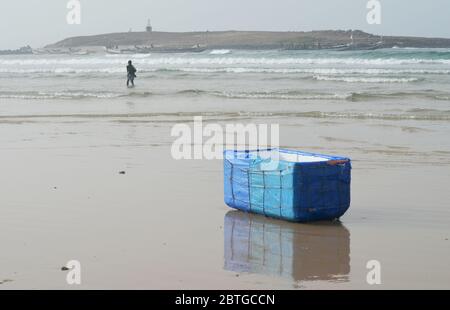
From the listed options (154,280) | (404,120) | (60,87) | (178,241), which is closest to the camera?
(154,280)

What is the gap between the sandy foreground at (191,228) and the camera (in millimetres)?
6402

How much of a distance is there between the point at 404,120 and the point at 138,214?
11417mm

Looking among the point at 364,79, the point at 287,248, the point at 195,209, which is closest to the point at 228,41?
the point at 364,79

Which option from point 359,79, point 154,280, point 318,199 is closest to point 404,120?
point 318,199

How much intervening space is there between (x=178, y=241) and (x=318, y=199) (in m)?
1.64

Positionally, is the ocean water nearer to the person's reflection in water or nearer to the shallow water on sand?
the shallow water on sand

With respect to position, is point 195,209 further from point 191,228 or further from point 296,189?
point 296,189

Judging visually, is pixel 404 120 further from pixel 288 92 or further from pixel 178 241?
pixel 178 241

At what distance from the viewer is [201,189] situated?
10039 millimetres

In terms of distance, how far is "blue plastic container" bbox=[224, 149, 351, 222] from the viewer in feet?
26.3

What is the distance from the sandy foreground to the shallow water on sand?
0.02 m

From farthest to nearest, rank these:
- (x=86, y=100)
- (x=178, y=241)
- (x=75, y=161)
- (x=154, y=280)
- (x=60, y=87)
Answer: (x=60, y=87) < (x=86, y=100) < (x=75, y=161) < (x=178, y=241) < (x=154, y=280)

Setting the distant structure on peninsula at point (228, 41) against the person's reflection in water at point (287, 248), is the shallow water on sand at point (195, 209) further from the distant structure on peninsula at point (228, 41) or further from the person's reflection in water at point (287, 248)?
the distant structure on peninsula at point (228, 41)

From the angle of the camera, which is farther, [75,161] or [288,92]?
[288,92]
